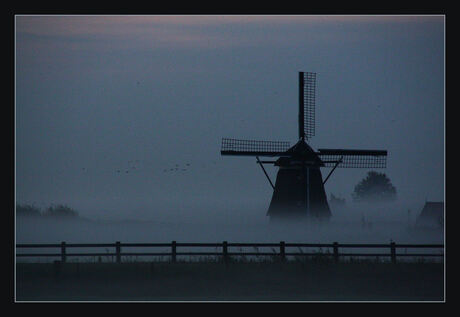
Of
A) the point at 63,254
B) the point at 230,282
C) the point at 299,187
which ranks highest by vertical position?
the point at 299,187

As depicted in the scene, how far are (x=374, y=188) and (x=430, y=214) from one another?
2352 centimetres

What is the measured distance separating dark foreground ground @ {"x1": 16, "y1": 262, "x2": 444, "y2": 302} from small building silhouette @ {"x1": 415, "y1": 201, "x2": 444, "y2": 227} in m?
20.2

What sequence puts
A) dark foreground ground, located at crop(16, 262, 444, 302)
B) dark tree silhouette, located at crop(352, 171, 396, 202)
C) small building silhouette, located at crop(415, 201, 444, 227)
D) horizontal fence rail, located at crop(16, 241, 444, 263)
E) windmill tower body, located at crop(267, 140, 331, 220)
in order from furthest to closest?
dark tree silhouette, located at crop(352, 171, 396, 202)
small building silhouette, located at crop(415, 201, 444, 227)
windmill tower body, located at crop(267, 140, 331, 220)
horizontal fence rail, located at crop(16, 241, 444, 263)
dark foreground ground, located at crop(16, 262, 444, 302)

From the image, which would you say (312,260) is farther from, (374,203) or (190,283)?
(374,203)

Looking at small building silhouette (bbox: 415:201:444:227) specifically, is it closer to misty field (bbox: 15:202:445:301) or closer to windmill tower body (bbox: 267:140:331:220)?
windmill tower body (bbox: 267:140:331:220)

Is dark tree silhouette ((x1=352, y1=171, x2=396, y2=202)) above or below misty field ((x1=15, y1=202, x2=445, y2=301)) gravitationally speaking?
above

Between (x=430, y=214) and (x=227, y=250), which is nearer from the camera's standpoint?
(x=227, y=250)

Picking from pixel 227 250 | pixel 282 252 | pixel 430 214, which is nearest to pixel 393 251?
pixel 282 252

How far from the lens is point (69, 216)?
39250mm

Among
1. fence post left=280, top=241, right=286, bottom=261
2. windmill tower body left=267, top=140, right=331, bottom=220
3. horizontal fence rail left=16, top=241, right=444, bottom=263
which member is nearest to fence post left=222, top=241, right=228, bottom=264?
horizontal fence rail left=16, top=241, right=444, bottom=263

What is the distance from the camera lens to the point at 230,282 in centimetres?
2462

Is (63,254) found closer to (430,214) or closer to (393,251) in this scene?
(393,251)

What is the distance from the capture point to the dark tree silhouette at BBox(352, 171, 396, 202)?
6743cm

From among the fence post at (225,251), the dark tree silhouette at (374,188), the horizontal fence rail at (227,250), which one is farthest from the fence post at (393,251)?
the dark tree silhouette at (374,188)
